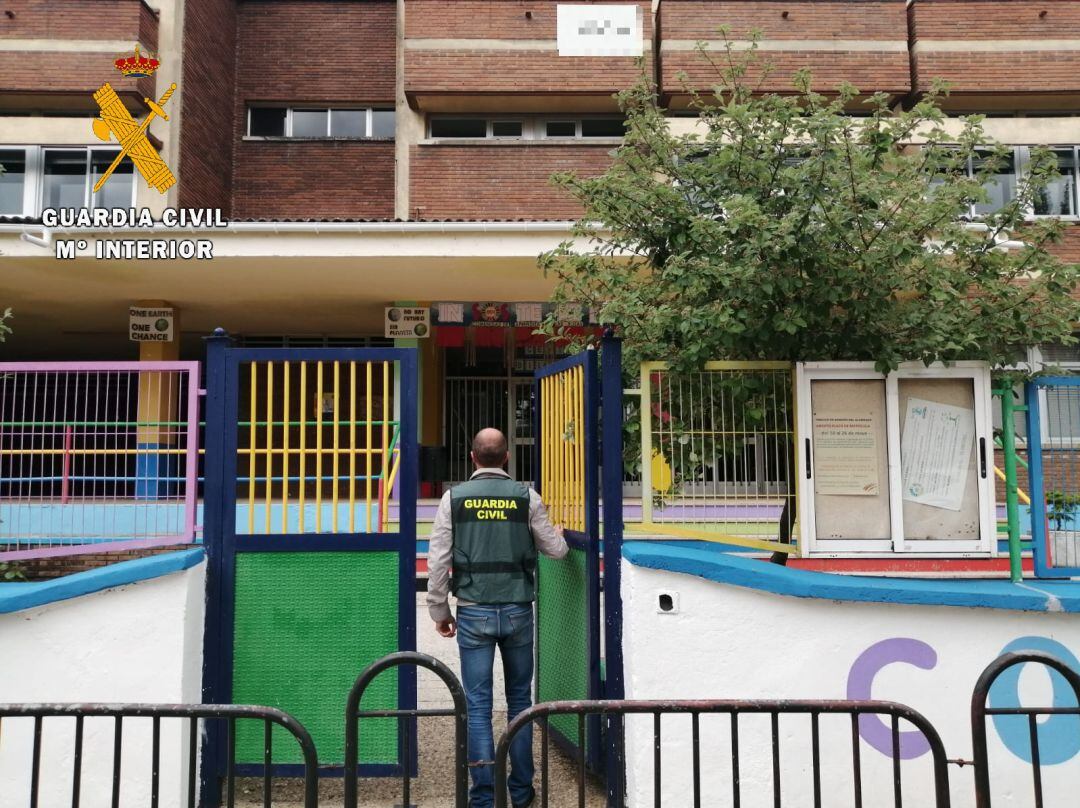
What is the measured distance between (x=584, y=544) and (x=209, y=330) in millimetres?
14520

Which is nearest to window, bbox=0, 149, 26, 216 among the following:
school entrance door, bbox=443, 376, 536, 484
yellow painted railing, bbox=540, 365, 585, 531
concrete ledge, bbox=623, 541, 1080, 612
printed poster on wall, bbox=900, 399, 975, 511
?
school entrance door, bbox=443, 376, 536, 484

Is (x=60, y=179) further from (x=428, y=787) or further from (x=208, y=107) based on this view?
(x=428, y=787)

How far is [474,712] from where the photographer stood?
438 cm

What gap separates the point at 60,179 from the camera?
1549cm

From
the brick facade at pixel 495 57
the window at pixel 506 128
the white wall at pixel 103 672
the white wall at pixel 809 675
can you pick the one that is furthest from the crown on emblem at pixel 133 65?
the white wall at pixel 809 675

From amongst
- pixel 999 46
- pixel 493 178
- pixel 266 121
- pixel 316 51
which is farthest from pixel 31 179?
pixel 999 46

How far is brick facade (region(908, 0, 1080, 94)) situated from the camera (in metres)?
15.8

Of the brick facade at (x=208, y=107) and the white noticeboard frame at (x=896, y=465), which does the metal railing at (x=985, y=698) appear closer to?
the white noticeboard frame at (x=896, y=465)

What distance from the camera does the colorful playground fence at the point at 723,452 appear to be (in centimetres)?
500

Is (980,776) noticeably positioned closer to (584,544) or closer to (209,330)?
(584,544)

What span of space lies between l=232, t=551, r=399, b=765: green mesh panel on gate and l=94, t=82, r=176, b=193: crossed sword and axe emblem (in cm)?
Result: 1236

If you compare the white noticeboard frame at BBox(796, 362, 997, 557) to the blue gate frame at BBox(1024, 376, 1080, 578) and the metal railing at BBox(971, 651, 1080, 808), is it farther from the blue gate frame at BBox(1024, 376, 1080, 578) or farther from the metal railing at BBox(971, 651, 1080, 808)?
the metal railing at BBox(971, 651, 1080, 808)

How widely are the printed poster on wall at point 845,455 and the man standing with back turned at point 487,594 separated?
5.48 feet

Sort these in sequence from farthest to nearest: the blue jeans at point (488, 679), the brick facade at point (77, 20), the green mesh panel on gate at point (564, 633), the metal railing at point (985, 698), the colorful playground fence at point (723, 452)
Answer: the brick facade at point (77, 20), the colorful playground fence at point (723, 452), the green mesh panel on gate at point (564, 633), the blue jeans at point (488, 679), the metal railing at point (985, 698)
